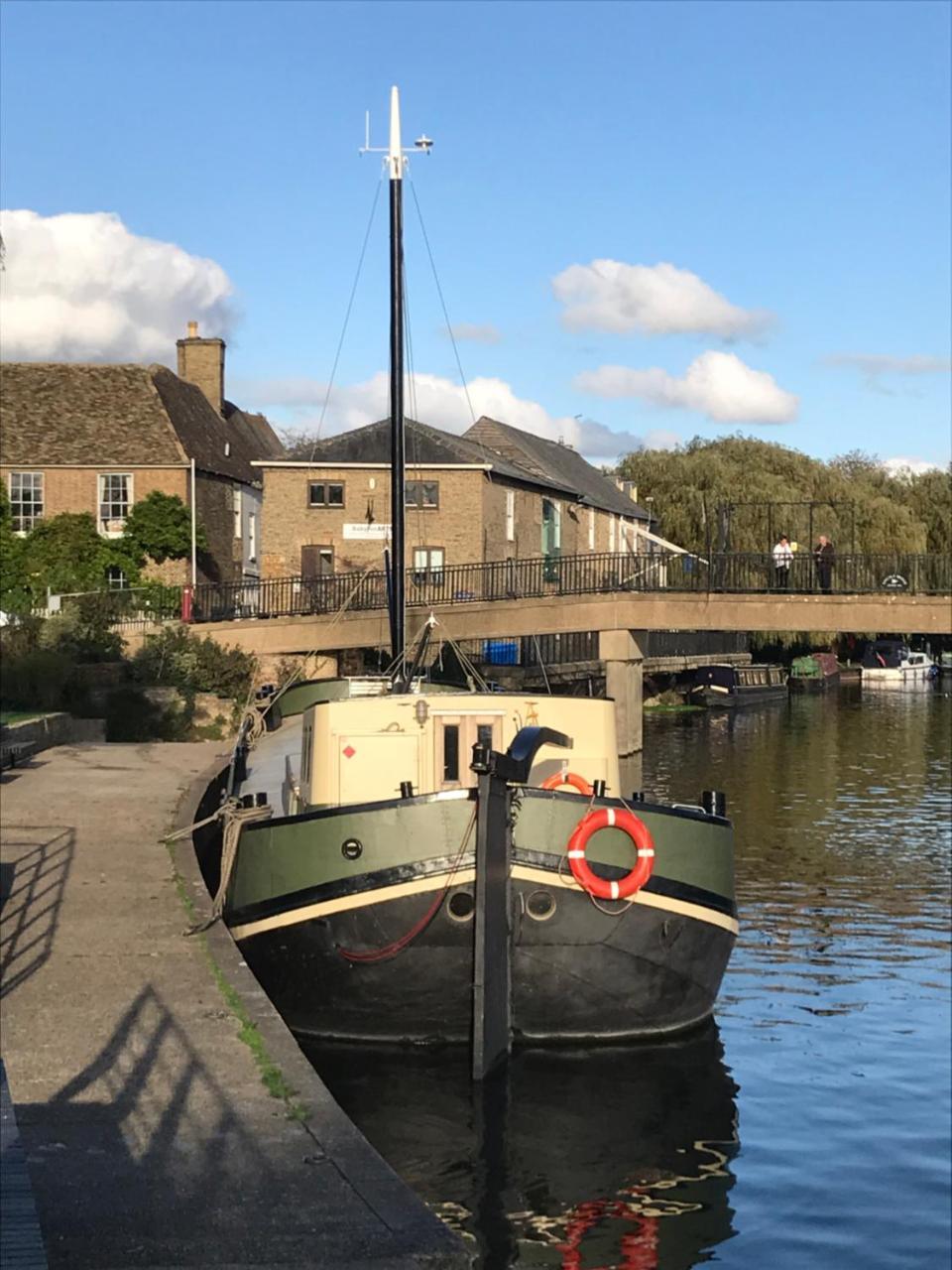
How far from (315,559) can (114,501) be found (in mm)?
7449

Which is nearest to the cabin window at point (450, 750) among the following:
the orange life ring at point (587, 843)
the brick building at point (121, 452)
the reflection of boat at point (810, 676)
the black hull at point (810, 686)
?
the orange life ring at point (587, 843)

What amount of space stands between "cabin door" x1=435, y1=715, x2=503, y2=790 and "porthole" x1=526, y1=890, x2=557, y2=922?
172 cm

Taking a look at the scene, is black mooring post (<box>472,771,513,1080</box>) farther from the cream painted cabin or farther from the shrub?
the shrub

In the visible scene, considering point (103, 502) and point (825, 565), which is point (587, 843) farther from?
point (103, 502)

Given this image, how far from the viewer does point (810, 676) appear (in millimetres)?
76625

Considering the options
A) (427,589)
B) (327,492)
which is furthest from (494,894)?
(327,492)

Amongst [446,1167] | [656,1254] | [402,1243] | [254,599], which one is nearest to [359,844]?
[446,1167]

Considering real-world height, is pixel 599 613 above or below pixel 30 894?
above

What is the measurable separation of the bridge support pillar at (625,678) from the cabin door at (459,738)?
2723 centimetres

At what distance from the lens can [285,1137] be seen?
26.8ft

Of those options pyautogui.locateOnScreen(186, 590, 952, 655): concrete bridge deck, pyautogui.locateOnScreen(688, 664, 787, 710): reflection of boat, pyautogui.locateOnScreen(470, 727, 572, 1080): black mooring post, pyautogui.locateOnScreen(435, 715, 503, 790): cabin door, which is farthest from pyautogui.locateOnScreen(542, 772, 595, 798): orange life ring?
pyautogui.locateOnScreen(688, 664, 787, 710): reflection of boat

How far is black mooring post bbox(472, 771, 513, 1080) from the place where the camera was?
13508 millimetres

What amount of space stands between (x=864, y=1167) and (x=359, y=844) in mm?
4872

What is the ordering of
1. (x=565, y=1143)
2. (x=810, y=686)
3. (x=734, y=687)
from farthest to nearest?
(x=810, y=686)
(x=734, y=687)
(x=565, y=1143)
